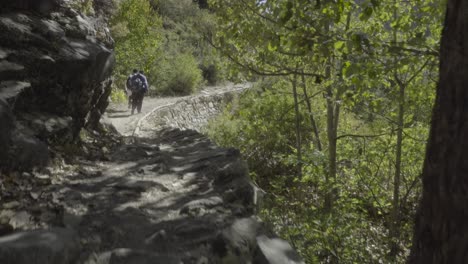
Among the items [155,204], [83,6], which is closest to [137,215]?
[155,204]

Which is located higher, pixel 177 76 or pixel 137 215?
pixel 177 76

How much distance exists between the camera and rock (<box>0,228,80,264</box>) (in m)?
2.27

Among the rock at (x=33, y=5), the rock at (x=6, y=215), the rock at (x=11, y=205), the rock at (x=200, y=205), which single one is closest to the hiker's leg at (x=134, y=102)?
the rock at (x=33, y=5)

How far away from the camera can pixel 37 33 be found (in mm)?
5363

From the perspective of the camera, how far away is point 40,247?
2.38 metres

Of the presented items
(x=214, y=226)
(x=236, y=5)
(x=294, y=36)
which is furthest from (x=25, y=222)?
(x=236, y=5)

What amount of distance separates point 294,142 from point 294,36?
11.4m

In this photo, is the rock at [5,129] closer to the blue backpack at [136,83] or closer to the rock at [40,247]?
the rock at [40,247]

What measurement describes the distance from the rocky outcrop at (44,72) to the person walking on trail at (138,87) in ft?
28.3

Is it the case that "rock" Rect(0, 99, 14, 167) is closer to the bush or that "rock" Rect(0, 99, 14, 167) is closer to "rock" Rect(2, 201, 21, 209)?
"rock" Rect(2, 201, 21, 209)

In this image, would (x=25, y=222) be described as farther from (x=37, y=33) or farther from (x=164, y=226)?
(x=37, y=33)

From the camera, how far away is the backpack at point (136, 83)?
50.1 feet

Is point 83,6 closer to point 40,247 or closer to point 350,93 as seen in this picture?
point 350,93

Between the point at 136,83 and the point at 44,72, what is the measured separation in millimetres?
10256
